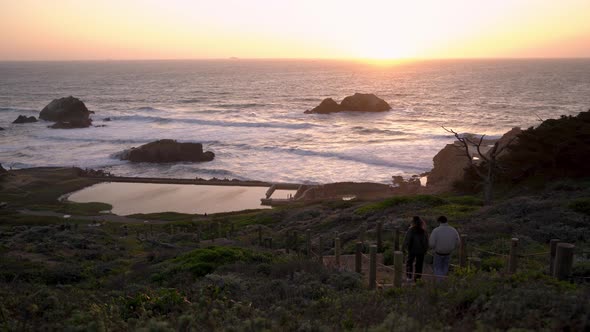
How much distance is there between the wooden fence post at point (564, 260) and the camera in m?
8.38

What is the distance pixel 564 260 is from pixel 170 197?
39606 mm

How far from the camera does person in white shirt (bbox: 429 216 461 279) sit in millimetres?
10547

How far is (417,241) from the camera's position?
11062 millimetres

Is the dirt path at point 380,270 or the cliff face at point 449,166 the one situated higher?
the dirt path at point 380,270

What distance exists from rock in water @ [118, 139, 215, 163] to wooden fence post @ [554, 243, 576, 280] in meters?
52.8

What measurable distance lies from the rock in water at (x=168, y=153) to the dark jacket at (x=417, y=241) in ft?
163

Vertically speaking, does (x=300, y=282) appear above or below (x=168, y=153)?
above

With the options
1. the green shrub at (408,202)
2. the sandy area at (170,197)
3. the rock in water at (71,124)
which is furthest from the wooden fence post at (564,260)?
the rock in water at (71,124)

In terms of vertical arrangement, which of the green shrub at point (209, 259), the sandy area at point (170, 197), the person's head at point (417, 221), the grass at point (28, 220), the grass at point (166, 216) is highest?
the person's head at point (417, 221)

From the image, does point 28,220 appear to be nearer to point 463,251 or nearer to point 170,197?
point 170,197

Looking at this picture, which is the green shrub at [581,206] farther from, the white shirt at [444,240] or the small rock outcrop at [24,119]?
the small rock outcrop at [24,119]

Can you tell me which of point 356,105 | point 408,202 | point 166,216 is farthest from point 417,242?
point 356,105

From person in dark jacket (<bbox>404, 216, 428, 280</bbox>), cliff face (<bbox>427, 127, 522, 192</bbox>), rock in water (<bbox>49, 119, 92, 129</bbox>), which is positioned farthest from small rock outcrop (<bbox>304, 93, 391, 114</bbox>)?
person in dark jacket (<bbox>404, 216, 428, 280</bbox>)

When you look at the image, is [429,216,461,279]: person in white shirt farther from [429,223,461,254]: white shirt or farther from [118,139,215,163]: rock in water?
[118,139,215,163]: rock in water
